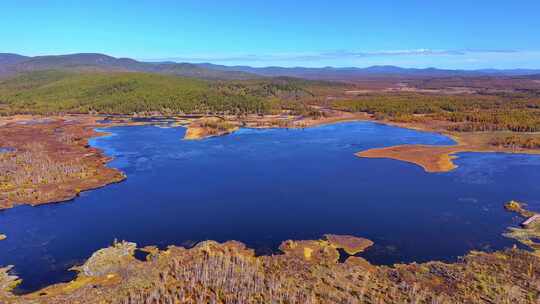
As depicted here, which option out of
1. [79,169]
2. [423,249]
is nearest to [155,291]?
[423,249]

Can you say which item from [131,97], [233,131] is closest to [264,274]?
[233,131]

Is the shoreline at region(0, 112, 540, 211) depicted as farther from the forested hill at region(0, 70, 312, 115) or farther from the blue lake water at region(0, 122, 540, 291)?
the forested hill at region(0, 70, 312, 115)

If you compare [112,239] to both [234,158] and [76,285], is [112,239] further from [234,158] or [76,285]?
[234,158]

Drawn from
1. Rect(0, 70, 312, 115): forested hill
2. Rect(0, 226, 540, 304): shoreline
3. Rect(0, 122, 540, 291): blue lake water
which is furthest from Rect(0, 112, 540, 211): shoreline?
Rect(0, 226, 540, 304): shoreline

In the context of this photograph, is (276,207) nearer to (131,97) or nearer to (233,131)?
(233,131)

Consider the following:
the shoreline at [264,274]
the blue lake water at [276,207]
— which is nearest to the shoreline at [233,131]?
the blue lake water at [276,207]

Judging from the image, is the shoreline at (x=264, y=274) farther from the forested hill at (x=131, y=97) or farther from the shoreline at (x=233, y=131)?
the forested hill at (x=131, y=97)

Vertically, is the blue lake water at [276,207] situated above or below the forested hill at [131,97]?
below
